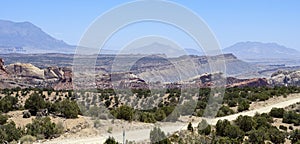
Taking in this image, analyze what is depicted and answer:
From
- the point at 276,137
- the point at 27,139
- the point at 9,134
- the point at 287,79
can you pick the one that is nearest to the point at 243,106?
the point at 276,137

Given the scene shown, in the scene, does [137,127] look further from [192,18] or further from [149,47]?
[192,18]

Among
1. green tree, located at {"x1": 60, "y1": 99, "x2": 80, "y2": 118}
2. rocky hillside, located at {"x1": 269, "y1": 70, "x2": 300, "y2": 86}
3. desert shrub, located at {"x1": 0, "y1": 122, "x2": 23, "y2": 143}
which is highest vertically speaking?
green tree, located at {"x1": 60, "y1": 99, "x2": 80, "y2": 118}

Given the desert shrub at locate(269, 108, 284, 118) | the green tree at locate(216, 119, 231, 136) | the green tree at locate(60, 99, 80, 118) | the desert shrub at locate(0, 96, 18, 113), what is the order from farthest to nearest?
the desert shrub at locate(0, 96, 18, 113)
the desert shrub at locate(269, 108, 284, 118)
the green tree at locate(60, 99, 80, 118)
the green tree at locate(216, 119, 231, 136)

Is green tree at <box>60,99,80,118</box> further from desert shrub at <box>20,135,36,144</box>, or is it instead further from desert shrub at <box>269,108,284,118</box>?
desert shrub at <box>269,108,284,118</box>

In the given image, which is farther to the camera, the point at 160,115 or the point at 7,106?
the point at 7,106

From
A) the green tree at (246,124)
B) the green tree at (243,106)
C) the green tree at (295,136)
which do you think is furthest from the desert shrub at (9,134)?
the green tree at (243,106)

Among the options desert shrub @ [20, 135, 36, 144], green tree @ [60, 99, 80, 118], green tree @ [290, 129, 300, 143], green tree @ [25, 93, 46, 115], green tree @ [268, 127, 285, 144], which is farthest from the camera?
green tree @ [25, 93, 46, 115]

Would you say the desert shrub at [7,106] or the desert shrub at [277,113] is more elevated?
the desert shrub at [7,106]

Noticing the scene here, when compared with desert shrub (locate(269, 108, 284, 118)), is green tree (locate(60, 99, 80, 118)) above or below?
above

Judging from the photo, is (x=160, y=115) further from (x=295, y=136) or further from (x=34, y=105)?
(x=34, y=105)

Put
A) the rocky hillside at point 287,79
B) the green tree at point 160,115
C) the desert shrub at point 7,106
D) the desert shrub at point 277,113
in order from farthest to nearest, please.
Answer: the rocky hillside at point 287,79 → the desert shrub at point 7,106 → the desert shrub at point 277,113 → the green tree at point 160,115

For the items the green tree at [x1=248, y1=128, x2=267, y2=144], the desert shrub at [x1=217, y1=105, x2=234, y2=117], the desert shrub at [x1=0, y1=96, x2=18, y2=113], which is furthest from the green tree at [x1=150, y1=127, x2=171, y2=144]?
the desert shrub at [x1=0, y1=96, x2=18, y2=113]

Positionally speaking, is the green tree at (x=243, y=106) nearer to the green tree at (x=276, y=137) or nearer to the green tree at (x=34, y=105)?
the green tree at (x=276, y=137)
